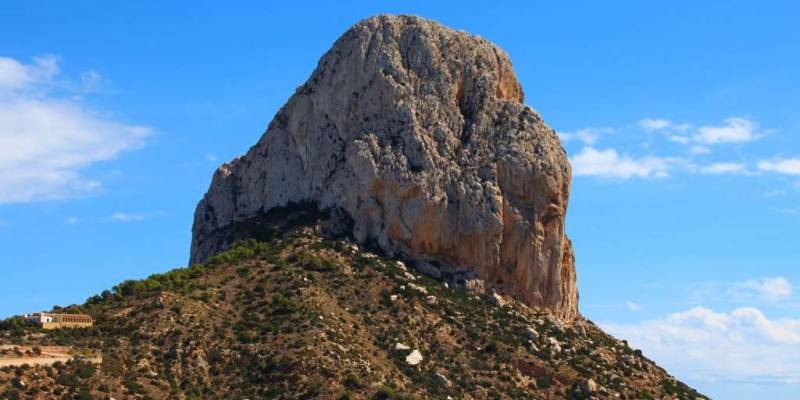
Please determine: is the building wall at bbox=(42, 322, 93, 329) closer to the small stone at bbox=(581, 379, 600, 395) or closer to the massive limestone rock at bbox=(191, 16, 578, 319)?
the massive limestone rock at bbox=(191, 16, 578, 319)

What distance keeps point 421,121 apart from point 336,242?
40.0ft

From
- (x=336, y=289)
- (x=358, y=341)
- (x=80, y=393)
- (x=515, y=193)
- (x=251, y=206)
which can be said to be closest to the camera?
(x=80, y=393)

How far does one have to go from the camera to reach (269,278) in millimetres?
103812

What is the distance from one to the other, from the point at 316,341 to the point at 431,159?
22.7m

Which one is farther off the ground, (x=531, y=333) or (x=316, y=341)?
(x=531, y=333)

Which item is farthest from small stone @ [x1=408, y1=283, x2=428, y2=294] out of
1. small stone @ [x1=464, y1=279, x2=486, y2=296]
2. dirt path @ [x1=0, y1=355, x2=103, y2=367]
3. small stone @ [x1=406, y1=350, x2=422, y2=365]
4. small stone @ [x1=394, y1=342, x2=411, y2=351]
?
dirt path @ [x1=0, y1=355, x2=103, y2=367]

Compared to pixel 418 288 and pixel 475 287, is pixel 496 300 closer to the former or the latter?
pixel 475 287

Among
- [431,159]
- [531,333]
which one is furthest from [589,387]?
[431,159]

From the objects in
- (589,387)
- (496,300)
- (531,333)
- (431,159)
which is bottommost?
(589,387)

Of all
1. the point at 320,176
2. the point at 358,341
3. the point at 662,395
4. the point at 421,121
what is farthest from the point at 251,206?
the point at 662,395

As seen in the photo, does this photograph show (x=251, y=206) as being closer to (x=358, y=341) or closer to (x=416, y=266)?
(x=416, y=266)

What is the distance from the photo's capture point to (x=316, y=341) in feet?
306

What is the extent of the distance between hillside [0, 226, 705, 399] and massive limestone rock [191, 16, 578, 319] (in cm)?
334

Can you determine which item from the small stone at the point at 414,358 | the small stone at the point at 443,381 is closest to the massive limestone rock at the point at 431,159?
the small stone at the point at 414,358
